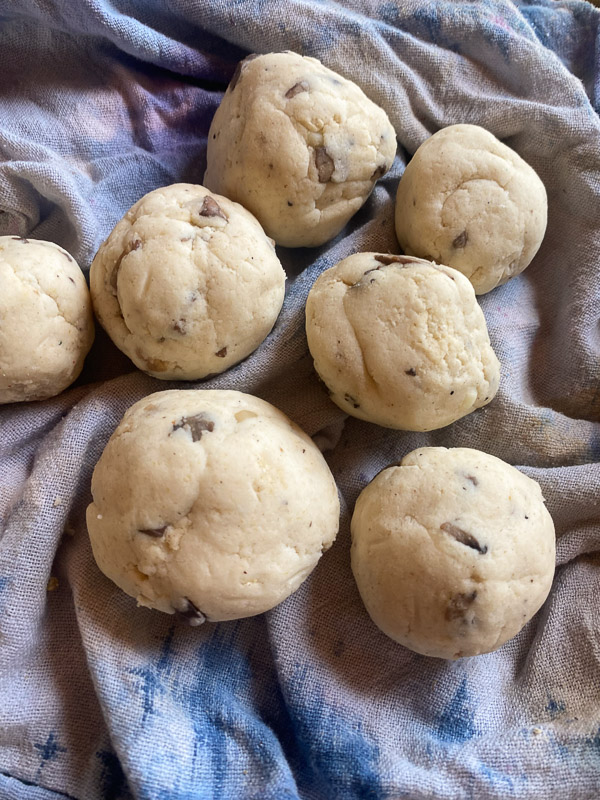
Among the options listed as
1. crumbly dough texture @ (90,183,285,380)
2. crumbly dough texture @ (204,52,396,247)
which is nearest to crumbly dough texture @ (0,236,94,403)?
crumbly dough texture @ (90,183,285,380)

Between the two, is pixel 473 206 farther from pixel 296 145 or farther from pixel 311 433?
pixel 311 433

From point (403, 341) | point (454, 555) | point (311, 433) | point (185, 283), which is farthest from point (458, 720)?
point (185, 283)

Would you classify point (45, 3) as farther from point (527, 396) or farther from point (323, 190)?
point (527, 396)

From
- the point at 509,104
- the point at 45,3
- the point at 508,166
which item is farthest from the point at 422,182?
the point at 45,3

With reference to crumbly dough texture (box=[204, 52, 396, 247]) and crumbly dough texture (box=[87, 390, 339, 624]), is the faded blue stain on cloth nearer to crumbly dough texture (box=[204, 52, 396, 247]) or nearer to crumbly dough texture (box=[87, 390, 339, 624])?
crumbly dough texture (box=[87, 390, 339, 624])

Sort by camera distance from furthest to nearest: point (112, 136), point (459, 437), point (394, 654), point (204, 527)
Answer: point (112, 136) < point (459, 437) < point (394, 654) < point (204, 527)
